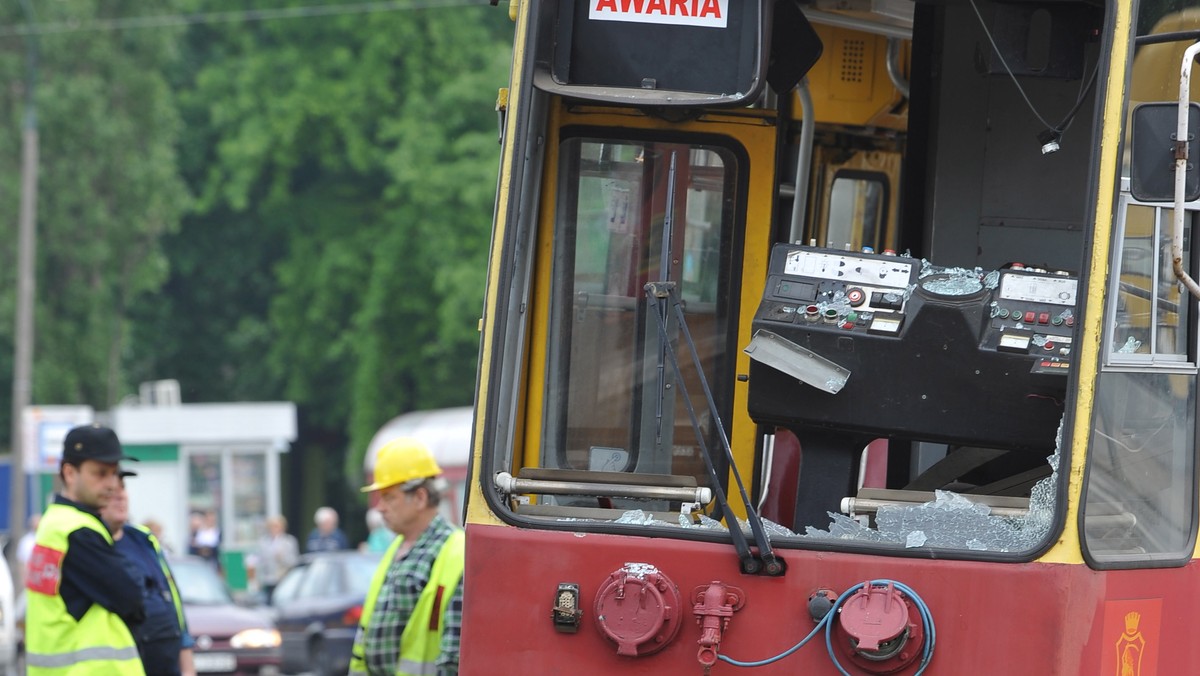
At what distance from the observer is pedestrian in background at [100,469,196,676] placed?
627 cm

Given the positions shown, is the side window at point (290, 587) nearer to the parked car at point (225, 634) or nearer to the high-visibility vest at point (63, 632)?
the parked car at point (225, 634)

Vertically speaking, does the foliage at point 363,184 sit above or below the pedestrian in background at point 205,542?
above

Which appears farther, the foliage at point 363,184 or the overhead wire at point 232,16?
the overhead wire at point 232,16

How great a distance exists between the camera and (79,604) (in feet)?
19.8

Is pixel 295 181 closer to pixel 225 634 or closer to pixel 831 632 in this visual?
pixel 225 634

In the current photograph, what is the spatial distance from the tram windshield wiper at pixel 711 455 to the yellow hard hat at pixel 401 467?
1.85 meters

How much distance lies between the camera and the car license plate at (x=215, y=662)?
48.8 feet

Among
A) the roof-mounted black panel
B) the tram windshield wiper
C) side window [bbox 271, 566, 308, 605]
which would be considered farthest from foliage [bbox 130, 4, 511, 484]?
the roof-mounted black panel

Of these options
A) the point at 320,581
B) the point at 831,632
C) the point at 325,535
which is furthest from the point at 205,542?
the point at 831,632

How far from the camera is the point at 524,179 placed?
440cm

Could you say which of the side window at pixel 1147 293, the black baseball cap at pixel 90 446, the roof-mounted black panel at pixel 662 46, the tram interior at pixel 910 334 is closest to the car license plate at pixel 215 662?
the black baseball cap at pixel 90 446

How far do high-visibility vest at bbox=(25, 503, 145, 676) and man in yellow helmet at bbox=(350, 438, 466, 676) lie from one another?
75 cm

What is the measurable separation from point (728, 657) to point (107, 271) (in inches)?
1125

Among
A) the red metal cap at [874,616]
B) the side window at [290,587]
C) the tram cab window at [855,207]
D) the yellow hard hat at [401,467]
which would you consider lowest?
the side window at [290,587]
